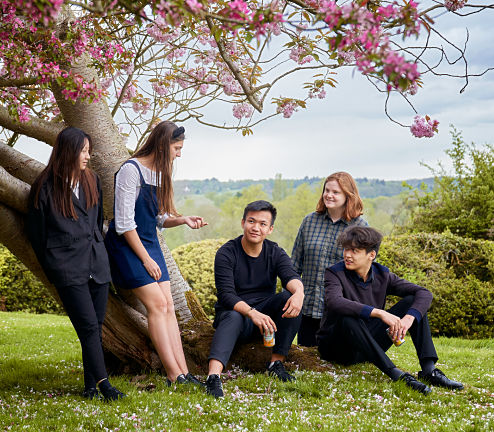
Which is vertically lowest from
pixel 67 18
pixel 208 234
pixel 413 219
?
pixel 208 234

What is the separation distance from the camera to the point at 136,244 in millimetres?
4348

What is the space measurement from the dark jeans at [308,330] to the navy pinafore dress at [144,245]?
5.42 ft

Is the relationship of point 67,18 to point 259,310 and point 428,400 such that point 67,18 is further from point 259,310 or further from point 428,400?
point 428,400

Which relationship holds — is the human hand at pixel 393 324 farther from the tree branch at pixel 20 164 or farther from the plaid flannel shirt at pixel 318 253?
the tree branch at pixel 20 164

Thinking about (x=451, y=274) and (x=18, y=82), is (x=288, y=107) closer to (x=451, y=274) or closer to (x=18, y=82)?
(x=18, y=82)

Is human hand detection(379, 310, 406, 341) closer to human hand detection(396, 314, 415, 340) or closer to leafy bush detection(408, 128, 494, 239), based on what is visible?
human hand detection(396, 314, 415, 340)

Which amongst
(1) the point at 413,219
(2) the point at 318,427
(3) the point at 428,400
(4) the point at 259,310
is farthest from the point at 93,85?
(1) the point at 413,219

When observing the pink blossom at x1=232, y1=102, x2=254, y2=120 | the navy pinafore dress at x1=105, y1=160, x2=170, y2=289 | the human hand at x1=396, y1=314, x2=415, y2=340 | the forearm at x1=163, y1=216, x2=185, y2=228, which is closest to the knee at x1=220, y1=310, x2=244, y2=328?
the navy pinafore dress at x1=105, y1=160, x2=170, y2=289

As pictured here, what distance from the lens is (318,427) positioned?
11.7 feet

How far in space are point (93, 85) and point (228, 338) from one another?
8.44ft

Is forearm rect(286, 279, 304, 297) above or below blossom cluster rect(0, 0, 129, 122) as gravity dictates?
below

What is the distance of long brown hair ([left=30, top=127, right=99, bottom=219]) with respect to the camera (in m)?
4.13

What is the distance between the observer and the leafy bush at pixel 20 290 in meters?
12.6

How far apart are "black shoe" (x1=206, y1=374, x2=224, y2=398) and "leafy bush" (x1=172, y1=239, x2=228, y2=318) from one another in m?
6.77
